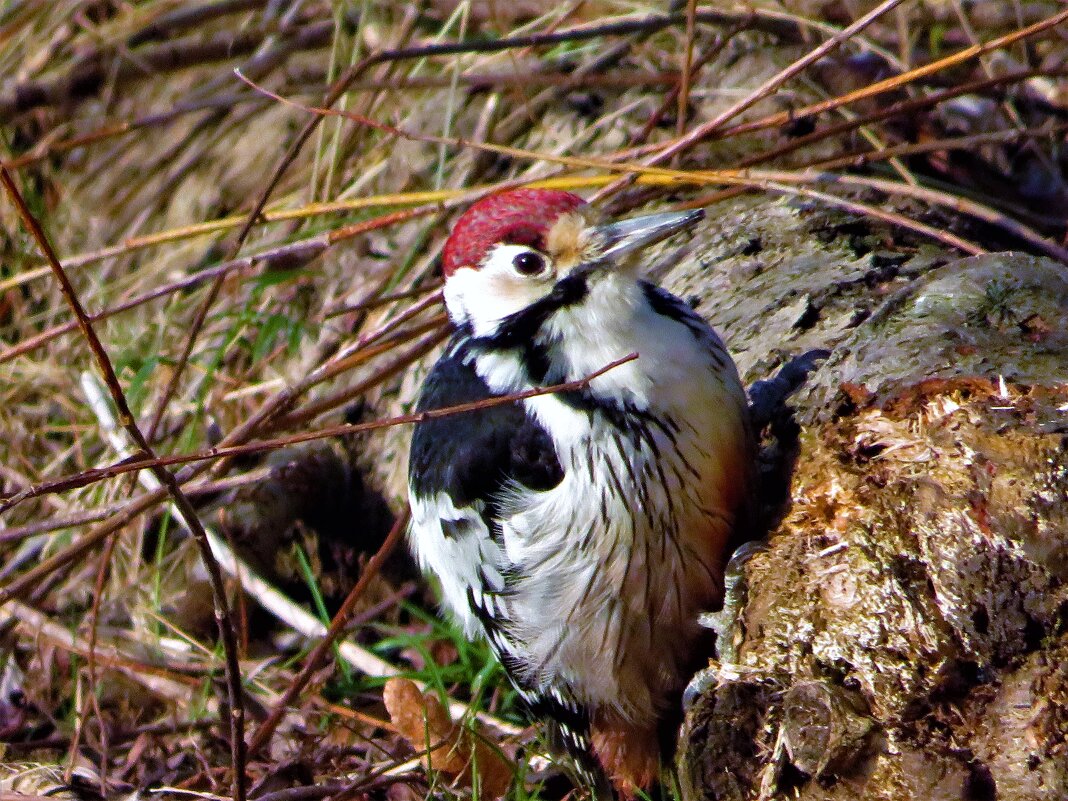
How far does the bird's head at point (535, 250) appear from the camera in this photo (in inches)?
89.1

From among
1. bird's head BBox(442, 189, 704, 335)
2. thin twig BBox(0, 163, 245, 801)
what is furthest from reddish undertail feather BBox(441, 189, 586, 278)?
thin twig BBox(0, 163, 245, 801)

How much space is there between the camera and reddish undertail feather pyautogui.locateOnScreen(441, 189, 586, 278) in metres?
2.33

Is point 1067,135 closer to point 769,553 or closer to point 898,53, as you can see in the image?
point 898,53

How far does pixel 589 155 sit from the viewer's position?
3738 millimetres

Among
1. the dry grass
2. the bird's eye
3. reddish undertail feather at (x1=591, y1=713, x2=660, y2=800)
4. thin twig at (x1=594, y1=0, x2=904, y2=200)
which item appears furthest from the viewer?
the dry grass

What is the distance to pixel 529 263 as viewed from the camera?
233cm

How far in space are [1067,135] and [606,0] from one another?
4.75 ft

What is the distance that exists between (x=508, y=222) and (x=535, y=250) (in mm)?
86

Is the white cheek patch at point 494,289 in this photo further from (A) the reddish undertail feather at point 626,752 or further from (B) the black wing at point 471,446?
(A) the reddish undertail feather at point 626,752

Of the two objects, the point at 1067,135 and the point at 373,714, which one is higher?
the point at 1067,135

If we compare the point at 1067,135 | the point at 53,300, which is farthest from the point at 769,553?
the point at 53,300

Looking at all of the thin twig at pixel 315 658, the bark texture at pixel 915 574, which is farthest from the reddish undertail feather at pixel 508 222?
the thin twig at pixel 315 658

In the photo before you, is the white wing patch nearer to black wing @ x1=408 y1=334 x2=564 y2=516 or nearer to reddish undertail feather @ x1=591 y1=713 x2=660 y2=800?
black wing @ x1=408 y1=334 x2=564 y2=516

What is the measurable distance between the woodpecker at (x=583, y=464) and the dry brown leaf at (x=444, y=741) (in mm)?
300
